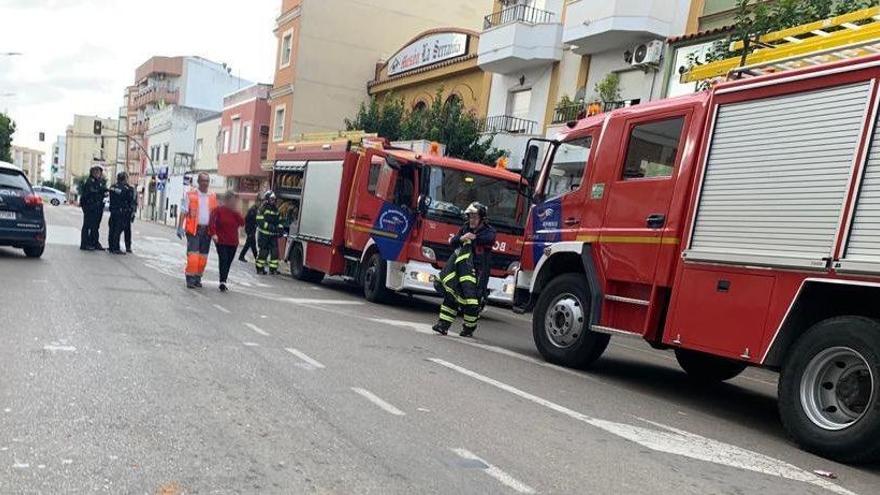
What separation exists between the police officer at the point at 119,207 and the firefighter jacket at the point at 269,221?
286 centimetres

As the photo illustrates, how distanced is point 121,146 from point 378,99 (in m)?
60.5

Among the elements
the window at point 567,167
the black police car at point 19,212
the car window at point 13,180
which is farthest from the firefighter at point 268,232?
the window at point 567,167

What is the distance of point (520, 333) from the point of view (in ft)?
35.6

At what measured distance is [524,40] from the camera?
19.8 metres

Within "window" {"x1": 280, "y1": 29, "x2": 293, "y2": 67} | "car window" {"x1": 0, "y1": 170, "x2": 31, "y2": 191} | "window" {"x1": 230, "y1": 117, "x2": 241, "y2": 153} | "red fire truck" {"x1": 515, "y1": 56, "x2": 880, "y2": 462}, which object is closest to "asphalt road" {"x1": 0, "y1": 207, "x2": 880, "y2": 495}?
"red fire truck" {"x1": 515, "y1": 56, "x2": 880, "y2": 462}

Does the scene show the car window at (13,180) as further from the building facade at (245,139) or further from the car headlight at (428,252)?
the building facade at (245,139)

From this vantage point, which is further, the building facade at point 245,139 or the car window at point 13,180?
the building facade at point 245,139

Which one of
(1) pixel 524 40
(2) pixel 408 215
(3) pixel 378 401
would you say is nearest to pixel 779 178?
(3) pixel 378 401

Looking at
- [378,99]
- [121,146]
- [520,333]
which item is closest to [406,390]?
[520,333]

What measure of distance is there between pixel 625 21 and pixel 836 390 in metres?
13.1

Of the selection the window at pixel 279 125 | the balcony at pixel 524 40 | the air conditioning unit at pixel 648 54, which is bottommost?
the window at pixel 279 125

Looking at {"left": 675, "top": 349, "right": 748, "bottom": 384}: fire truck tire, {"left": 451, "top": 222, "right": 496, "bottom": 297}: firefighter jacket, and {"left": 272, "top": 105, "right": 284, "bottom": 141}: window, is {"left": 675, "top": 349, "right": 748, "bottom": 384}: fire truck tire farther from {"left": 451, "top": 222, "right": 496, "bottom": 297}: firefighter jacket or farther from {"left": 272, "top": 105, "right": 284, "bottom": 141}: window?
{"left": 272, "top": 105, "right": 284, "bottom": 141}: window

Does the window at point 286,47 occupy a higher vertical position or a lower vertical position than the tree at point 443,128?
higher

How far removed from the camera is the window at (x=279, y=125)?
3234cm
